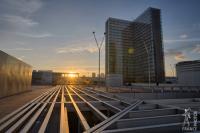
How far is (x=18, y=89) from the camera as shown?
23.4 m

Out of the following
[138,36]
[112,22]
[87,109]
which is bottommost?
[87,109]

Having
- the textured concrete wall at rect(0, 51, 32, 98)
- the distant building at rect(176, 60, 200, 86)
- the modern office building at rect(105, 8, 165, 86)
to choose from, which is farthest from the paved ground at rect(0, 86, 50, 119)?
the modern office building at rect(105, 8, 165, 86)

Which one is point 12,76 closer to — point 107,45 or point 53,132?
point 53,132

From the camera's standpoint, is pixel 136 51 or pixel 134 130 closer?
pixel 134 130

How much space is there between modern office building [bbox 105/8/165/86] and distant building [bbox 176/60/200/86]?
19243 mm

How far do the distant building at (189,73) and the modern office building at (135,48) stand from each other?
19.2 meters

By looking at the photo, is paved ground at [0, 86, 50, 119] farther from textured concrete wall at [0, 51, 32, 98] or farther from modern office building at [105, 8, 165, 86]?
modern office building at [105, 8, 165, 86]

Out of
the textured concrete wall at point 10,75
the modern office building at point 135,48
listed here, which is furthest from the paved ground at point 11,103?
the modern office building at point 135,48

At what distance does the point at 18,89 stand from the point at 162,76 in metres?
120

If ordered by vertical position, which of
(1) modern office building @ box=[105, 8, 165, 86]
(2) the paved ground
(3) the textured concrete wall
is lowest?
(2) the paved ground

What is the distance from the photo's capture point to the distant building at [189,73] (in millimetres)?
81562

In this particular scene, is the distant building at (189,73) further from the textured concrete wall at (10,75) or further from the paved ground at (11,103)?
the paved ground at (11,103)

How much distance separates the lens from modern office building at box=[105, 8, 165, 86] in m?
125

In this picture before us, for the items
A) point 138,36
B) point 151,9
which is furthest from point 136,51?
point 151,9
